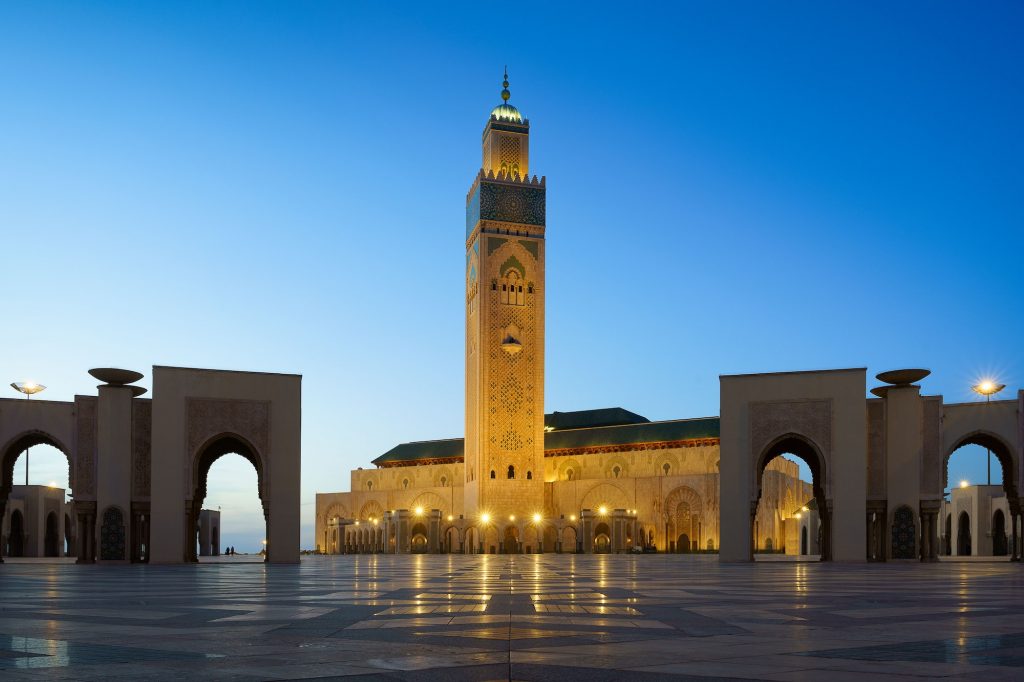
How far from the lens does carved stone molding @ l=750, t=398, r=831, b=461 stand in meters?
25.6

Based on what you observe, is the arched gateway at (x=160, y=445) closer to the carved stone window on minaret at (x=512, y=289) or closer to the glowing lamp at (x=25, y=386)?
the glowing lamp at (x=25, y=386)

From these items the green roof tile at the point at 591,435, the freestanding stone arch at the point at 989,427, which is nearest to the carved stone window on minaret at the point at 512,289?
the green roof tile at the point at 591,435

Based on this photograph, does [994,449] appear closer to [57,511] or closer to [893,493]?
[893,493]

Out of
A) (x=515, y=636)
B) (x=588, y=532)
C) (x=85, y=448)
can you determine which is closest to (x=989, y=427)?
(x=85, y=448)

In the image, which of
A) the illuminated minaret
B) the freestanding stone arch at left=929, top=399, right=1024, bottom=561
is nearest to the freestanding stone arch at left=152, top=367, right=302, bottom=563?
the freestanding stone arch at left=929, top=399, right=1024, bottom=561

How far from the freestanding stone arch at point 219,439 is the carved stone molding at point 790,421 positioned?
1084 centimetres

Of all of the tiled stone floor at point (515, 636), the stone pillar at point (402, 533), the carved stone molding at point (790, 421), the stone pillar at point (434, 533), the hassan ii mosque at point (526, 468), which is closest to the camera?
the tiled stone floor at point (515, 636)

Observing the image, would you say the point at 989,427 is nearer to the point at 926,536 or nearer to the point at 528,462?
the point at 926,536

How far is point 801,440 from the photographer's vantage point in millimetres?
25984

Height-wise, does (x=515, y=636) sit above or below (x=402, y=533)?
above

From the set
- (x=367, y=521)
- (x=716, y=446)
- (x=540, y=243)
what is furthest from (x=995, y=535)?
(x=367, y=521)

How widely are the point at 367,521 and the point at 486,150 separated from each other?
21.3 meters

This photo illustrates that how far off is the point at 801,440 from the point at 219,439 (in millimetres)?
13802

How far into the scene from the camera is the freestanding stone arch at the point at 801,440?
25.3 metres
